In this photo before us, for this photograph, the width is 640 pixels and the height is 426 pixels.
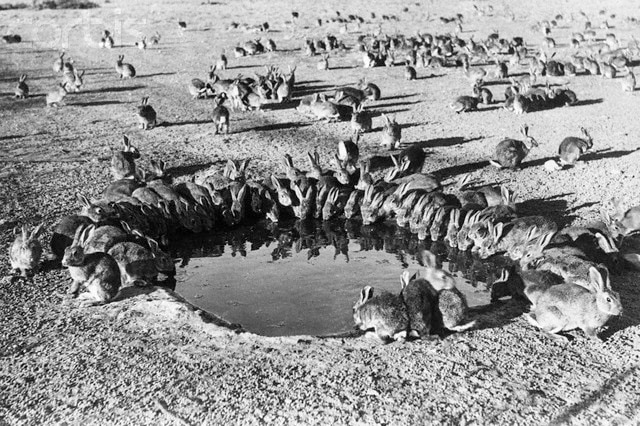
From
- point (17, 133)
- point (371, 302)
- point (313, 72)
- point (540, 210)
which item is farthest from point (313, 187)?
point (313, 72)

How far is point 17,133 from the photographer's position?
14656 mm

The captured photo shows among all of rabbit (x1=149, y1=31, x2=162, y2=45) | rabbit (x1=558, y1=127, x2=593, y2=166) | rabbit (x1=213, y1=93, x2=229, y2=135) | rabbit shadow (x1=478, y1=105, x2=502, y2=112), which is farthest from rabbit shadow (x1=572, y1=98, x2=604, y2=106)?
rabbit (x1=149, y1=31, x2=162, y2=45)

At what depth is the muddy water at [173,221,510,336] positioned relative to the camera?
7.17 metres

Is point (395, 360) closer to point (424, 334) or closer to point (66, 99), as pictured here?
point (424, 334)

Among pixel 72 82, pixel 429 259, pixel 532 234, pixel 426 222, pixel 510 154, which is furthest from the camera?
pixel 72 82

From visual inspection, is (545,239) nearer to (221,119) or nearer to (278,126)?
(221,119)

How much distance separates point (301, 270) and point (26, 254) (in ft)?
10.2

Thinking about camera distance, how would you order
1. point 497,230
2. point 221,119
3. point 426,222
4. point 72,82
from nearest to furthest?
point 497,230, point 426,222, point 221,119, point 72,82

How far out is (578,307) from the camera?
6.29 metres

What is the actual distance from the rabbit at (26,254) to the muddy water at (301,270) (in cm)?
159

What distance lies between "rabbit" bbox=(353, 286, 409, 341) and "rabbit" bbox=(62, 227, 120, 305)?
Result: 2.59 meters

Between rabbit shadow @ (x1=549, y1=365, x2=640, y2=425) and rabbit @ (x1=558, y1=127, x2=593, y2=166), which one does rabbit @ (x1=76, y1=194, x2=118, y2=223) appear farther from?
rabbit @ (x1=558, y1=127, x2=593, y2=166)

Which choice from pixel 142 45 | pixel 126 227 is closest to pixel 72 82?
pixel 142 45

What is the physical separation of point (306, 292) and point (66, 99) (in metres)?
13.4
